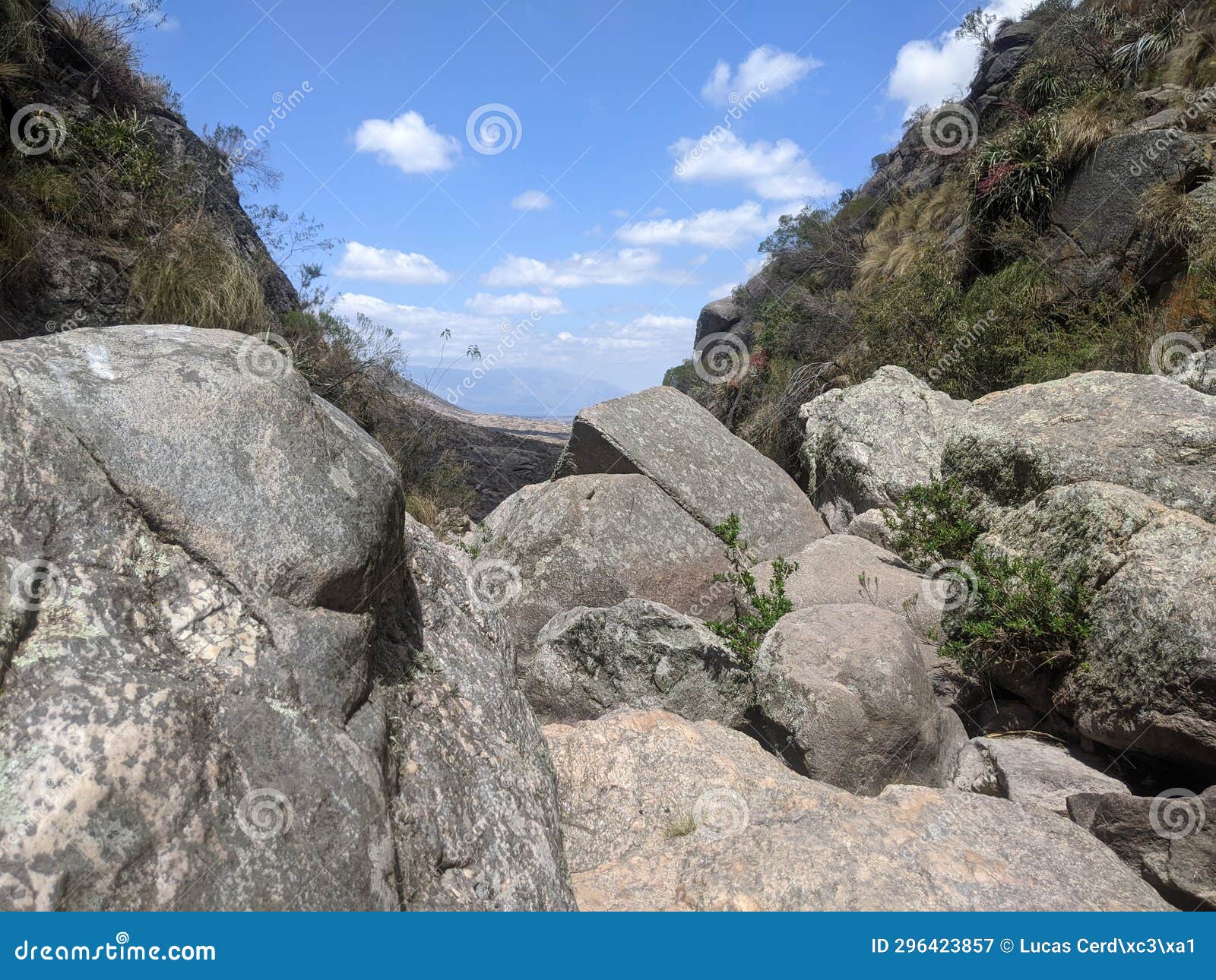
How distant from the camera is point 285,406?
8.23 ft

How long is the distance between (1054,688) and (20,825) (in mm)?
4465

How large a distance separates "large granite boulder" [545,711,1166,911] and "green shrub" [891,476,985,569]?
2492 millimetres

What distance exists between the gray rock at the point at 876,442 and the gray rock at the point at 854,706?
9.02 feet

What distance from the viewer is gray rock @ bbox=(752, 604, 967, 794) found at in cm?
377

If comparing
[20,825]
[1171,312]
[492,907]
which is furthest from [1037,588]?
[1171,312]

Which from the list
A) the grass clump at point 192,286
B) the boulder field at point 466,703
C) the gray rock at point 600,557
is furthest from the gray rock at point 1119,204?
the grass clump at point 192,286

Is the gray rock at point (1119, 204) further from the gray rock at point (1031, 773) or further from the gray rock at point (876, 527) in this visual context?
the gray rock at point (1031, 773)

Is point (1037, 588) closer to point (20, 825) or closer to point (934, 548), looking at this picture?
point (934, 548)

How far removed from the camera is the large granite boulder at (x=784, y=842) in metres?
2.66

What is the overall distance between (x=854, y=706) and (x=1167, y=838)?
1233 mm

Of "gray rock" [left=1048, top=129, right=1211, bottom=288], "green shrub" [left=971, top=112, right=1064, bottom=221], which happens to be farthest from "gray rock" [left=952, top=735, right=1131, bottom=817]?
"green shrub" [left=971, top=112, right=1064, bottom=221]

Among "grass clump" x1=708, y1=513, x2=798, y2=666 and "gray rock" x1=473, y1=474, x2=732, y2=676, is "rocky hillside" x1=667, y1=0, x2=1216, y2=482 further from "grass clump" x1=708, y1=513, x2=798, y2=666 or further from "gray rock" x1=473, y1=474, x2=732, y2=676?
"gray rock" x1=473, y1=474, x2=732, y2=676

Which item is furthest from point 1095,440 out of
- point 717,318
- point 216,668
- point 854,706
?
point 717,318

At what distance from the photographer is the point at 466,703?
9.26ft
